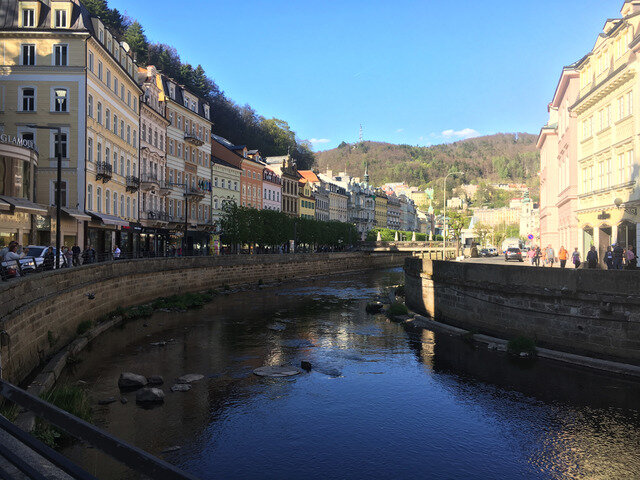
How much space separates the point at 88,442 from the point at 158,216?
180 ft

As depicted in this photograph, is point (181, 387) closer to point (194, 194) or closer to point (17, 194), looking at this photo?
point (17, 194)

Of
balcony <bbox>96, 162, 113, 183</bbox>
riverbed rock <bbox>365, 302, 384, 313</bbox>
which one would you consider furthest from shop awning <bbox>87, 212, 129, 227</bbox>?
riverbed rock <bbox>365, 302, 384, 313</bbox>

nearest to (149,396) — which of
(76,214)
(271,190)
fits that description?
(76,214)

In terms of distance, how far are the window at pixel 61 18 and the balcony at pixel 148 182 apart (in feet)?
55.0

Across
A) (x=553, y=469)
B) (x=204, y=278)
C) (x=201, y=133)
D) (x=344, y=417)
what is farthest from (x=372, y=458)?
(x=201, y=133)

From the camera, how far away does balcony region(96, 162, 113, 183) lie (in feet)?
134

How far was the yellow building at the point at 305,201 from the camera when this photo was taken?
106 meters

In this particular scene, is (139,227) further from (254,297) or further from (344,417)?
(344,417)

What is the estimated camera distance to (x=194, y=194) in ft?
210

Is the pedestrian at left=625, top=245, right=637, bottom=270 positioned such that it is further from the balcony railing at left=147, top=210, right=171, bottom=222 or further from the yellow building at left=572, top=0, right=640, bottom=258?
the balcony railing at left=147, top=210, right=171, bottom=222

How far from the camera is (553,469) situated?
A: 10625 millimetres

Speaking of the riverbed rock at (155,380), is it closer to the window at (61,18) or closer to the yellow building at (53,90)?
the yellow building at (53,90)

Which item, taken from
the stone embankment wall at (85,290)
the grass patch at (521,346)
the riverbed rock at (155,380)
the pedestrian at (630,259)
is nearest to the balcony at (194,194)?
the stone embankment wall at (85,290)

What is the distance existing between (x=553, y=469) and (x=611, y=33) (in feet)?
99.0
